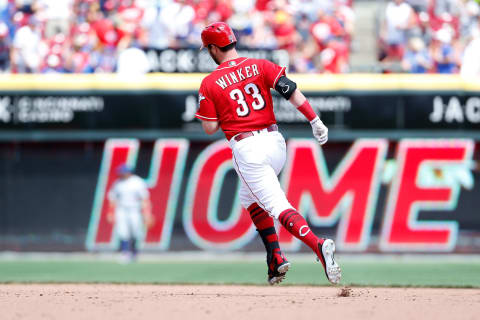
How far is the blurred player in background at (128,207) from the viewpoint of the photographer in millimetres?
15031

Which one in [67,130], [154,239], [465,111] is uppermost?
[465,111]

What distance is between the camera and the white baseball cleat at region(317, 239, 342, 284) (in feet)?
21.9

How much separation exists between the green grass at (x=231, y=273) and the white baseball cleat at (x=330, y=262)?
3.45 metres

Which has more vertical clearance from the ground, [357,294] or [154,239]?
[357,294]

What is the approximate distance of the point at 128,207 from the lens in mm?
15109

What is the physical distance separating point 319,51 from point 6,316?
10.5 meters

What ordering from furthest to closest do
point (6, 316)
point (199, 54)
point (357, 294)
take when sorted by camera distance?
point (199, 54), point (357, 294), point (6, 316)

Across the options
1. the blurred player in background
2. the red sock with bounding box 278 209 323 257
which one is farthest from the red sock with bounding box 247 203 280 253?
the blurred player in background

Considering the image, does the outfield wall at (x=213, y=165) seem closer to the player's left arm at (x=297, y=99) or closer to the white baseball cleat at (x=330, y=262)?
the player's left arm at (x=297, y=99)

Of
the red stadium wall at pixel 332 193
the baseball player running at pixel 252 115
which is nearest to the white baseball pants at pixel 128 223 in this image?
the red stadium wall at pixel 332 193

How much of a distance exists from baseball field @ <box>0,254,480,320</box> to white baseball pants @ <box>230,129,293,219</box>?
2.58 feet

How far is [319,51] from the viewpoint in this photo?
15.9 meters

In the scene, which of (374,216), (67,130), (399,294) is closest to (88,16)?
(67,130)

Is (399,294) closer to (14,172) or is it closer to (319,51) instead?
(319,51)
